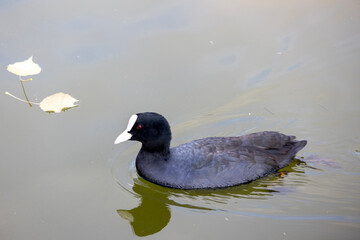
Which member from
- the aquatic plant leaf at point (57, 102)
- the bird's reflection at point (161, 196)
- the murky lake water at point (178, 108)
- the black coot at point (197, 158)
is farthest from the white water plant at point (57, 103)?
the bird's reflection at point (161, 196)

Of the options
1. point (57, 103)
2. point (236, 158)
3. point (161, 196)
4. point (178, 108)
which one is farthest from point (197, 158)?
point (57, 103)

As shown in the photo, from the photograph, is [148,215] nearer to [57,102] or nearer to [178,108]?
[178,108]

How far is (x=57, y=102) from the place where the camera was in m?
7.04

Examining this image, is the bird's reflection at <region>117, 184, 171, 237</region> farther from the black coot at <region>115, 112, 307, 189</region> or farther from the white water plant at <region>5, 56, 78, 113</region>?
the white water plant at <region>5, 56, 78, 113</region>

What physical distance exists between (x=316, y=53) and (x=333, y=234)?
372 cm

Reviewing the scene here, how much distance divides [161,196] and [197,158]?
0.60 m

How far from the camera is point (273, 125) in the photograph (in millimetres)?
6832

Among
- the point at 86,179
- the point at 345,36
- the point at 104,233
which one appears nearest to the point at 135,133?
the point at 86,179

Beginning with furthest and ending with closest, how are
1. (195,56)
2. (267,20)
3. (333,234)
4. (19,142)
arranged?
(267,20), (195,56), (19,142), (333,234)

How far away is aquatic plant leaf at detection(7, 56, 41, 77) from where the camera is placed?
7.34 meters

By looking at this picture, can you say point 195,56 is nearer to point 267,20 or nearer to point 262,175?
point 267,20

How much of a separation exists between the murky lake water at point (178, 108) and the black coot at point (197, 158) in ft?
0.50

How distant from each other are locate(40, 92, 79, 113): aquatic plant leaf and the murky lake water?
11 centimetres

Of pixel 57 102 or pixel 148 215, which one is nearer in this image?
pixel 148 215
